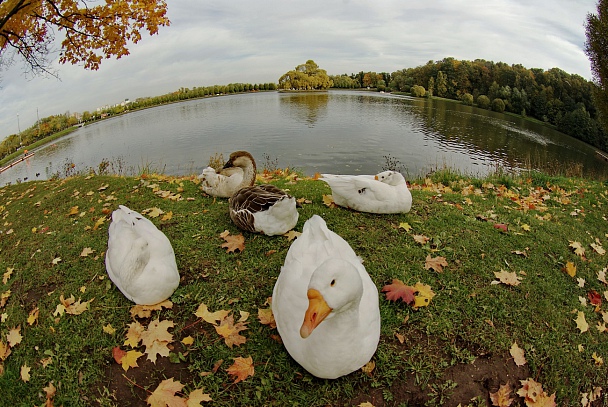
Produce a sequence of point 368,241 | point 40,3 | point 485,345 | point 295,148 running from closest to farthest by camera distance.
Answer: point 485,345, point 368,241, point 40,3, point 295,148

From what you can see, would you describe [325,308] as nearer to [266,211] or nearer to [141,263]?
[141,263]

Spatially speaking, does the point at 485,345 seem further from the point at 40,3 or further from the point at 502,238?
the point at 40,3

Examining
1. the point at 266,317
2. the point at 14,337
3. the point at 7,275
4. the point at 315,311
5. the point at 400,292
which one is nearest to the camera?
the point at 315,311

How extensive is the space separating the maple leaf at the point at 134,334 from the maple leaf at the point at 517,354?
4.07 metres

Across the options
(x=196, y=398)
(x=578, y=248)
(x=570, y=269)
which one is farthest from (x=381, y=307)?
(x=578, y=248)

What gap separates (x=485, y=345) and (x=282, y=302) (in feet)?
7.56

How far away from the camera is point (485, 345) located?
3260 millimetres

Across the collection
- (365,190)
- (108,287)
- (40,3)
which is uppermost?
(40,3)

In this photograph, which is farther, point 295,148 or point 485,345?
point 295,148

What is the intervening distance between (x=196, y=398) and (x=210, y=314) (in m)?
0.96

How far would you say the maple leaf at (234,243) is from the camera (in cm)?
468

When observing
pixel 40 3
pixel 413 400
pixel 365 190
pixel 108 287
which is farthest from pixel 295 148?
pixel 413 400

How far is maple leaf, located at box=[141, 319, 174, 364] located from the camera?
3.13m

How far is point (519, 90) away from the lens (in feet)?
151
